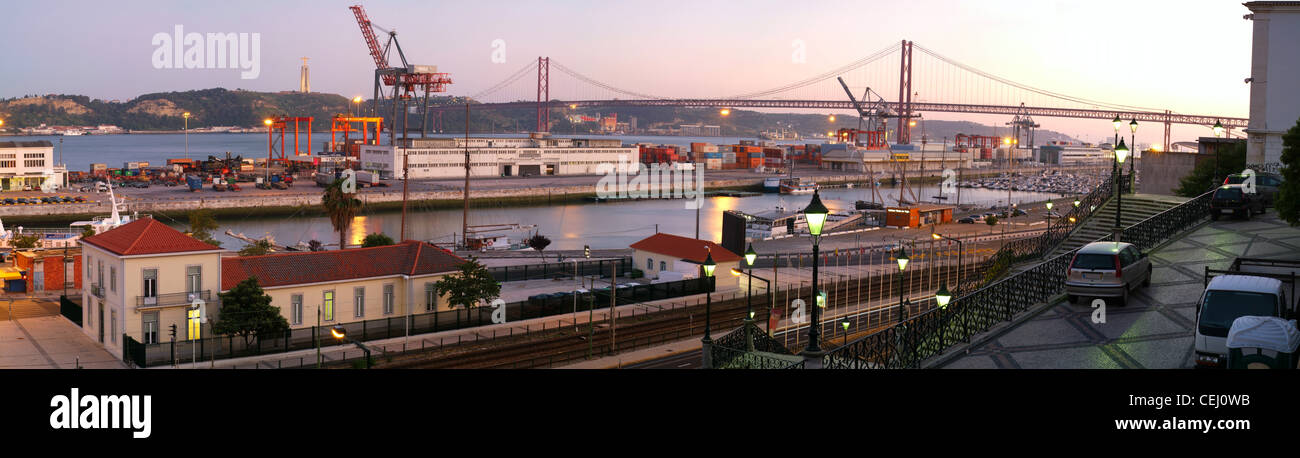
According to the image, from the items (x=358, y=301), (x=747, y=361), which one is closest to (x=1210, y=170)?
(x=358, y=301)

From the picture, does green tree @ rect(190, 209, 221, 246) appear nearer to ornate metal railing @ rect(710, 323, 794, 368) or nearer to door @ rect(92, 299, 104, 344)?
door @ rect(92, 299, 104, 344)

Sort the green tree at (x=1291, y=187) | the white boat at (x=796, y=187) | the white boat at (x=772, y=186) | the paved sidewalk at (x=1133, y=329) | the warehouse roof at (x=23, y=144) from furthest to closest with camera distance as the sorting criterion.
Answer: the white boat at (x=772, y=186) < the white boat at (x=796, y=187) < the warehouse roof at (x=23, y=144) < the green tree at (x=1291, y=187) < the paved sidewalk at (x=1133, y=329)

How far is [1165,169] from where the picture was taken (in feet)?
62.4

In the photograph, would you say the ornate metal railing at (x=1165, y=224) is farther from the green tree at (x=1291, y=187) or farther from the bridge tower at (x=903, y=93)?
the bridge tower at (x=903, y=93)

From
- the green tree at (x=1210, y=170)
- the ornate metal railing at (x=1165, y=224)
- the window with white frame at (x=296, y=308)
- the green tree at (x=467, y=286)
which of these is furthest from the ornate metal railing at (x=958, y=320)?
the window with white frame at (x=296, y=308)

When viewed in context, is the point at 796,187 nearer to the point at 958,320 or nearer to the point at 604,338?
the point at 604,338

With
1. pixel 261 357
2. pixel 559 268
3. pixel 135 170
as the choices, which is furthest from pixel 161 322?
pixel 135 170

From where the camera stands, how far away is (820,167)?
8838cm

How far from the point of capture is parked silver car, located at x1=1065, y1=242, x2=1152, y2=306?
26.0ft

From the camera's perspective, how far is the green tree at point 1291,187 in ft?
31.7

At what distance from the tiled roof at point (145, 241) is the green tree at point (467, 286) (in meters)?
3.29
